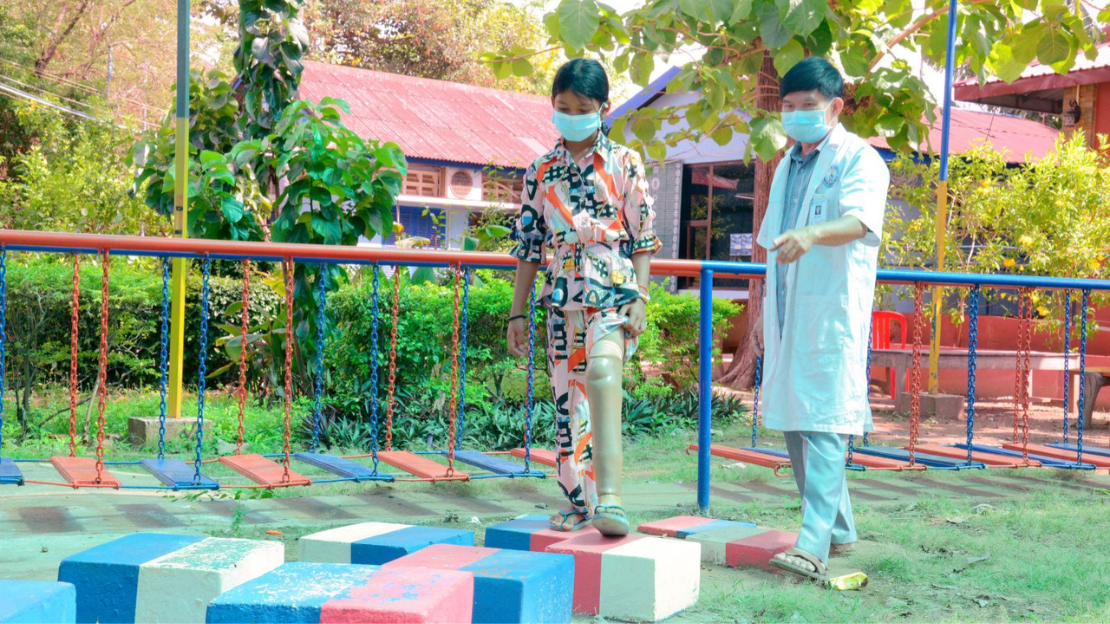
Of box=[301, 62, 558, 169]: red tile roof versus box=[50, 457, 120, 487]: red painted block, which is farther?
box=[301, 62, 558, 169]: red tile roof

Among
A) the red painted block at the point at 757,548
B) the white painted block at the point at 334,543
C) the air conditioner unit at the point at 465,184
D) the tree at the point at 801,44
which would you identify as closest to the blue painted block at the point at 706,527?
the red painted block at the point at 757,548

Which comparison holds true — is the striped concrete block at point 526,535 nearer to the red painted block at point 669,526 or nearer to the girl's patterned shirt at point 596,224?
the red painted block at point 669,526

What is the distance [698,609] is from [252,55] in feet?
21.8

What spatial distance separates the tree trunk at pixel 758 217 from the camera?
9.82 metres

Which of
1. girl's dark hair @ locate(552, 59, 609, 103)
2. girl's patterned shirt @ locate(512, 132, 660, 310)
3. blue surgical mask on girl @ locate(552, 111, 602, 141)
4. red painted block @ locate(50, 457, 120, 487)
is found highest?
girl's dark hair @ locate(552, 59, 609, 103)

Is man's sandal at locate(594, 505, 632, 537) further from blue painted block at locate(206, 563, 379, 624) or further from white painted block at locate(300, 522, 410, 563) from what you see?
blue painted block at locate(206, 563, 379, 624)

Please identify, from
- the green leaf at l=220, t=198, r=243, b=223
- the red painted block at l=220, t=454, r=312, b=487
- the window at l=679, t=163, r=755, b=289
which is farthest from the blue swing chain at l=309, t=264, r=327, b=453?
the window at l=679, t=163, r=755, b=289

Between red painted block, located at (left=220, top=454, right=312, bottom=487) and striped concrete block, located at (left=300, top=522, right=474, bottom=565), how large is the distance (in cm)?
89

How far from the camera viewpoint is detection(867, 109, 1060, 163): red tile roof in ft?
56.9

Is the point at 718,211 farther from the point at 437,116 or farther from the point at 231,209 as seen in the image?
the point at 231,209

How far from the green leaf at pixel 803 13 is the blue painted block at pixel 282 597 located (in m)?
4.56

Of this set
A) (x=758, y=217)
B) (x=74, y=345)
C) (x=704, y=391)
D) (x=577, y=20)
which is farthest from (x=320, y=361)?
(x=758, y=217)

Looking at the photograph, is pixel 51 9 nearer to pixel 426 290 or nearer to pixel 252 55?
pixel 252 55

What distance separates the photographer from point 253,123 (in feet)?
28.7
